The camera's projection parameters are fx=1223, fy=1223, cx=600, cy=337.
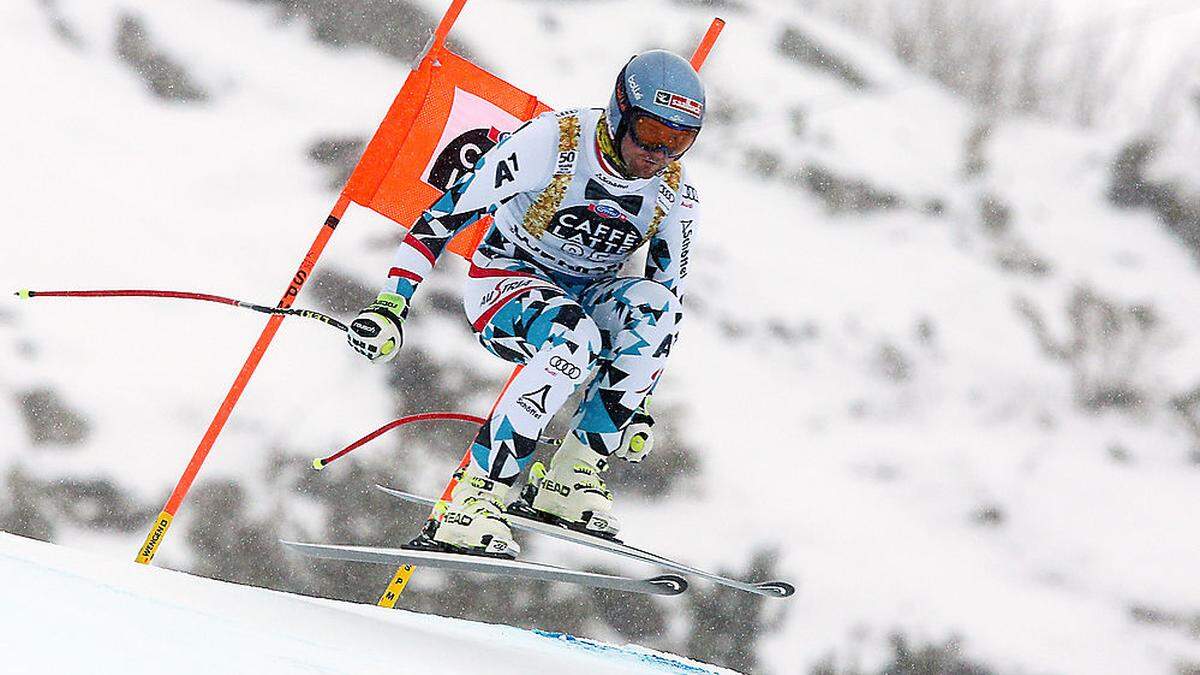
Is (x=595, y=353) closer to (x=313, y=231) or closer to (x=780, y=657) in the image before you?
(x=313, y=231)

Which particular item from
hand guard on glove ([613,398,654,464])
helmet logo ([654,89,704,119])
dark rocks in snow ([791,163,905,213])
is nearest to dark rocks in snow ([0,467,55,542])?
dark rocks in snow ([791,163,905,213])

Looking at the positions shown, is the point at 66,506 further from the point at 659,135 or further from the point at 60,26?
the point at 659,135

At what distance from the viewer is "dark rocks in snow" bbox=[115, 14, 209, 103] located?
8891mm

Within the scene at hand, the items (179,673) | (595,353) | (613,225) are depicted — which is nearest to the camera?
(179,673)

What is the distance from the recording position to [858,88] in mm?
9336

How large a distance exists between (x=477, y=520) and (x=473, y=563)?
0.65ft

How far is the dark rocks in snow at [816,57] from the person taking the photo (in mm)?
9281

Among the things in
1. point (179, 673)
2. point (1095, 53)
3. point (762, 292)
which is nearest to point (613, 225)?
point (179, 673)

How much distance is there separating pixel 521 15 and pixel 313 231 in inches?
89.3

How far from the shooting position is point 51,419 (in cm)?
884

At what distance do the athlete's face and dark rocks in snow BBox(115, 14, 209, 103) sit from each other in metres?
6.89

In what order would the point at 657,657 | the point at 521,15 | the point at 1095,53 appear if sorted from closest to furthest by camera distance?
the point at 657,657
the point at 1095,53
the point at 521,15

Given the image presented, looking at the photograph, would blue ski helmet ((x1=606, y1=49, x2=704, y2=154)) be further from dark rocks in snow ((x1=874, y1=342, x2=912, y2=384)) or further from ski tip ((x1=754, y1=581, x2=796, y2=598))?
dark rocks in snow ((x1=874, y1=342, x2=912, y2=384))

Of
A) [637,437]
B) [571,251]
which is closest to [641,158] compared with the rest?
[571,251]
